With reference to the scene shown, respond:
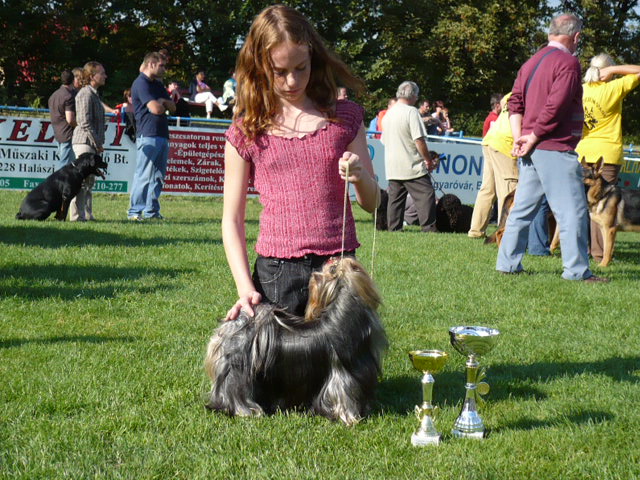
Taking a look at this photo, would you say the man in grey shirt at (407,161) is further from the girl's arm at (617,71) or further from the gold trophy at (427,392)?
the gold trophy at (427,392)

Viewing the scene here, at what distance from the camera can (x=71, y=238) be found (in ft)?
29.9

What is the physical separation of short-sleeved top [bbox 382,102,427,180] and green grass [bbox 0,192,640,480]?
353cm

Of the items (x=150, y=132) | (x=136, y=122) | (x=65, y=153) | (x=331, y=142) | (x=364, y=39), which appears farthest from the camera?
(x=364, y=39)

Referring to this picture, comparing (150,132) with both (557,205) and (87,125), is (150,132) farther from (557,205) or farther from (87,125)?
(557,205)

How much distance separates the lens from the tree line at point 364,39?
3422 cm

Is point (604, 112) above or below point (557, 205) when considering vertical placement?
above

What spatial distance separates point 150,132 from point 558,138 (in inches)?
248

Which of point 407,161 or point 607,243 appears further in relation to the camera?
point 407,161

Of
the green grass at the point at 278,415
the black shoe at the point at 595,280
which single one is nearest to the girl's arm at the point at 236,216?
the green grass at the point at 278,415

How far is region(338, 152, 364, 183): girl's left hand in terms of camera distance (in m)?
3.20

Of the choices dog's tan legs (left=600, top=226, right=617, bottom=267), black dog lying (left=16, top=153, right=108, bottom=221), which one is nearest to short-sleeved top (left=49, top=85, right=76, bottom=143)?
black dog lying (left=16, top=153, right=108, bottom=221)

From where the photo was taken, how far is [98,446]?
10.5 feet

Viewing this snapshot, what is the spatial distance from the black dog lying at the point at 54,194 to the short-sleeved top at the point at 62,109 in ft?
3.10

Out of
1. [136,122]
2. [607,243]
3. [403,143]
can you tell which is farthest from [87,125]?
[607,243]
